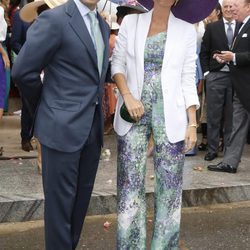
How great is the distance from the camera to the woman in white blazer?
3.34m

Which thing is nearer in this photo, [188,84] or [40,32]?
[40,32]

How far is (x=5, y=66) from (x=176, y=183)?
353 centimetres

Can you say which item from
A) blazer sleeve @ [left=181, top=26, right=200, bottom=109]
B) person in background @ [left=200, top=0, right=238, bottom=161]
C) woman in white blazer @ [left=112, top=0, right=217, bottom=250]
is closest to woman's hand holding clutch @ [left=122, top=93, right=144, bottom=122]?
woman in white blazer @ [left=112, top=0, right=217, bottom=250]

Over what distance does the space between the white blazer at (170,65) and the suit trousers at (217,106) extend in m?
3.42

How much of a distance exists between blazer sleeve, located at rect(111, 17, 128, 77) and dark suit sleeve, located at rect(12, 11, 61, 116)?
0.51 metres

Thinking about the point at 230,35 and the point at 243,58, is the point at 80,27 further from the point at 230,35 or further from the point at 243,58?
the point at 230,35

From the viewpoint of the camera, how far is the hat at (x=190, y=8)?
→ 134 inches

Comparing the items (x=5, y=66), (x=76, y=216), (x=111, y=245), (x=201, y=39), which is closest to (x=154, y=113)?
(x=76, y=216)

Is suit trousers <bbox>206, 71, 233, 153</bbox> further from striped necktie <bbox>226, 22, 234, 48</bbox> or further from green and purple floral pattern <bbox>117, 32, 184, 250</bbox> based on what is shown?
green and purple floral pattern <bbox>117, 32, 184, 250</bbox>

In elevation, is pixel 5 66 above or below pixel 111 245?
above

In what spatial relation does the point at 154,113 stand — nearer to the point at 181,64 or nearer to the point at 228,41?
the point at 181,64

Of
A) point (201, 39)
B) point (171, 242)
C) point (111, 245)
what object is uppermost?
point (201, 39)

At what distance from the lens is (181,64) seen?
3.37 meters

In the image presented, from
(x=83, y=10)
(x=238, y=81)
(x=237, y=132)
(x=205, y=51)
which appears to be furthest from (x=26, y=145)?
(x=83, y=10)
